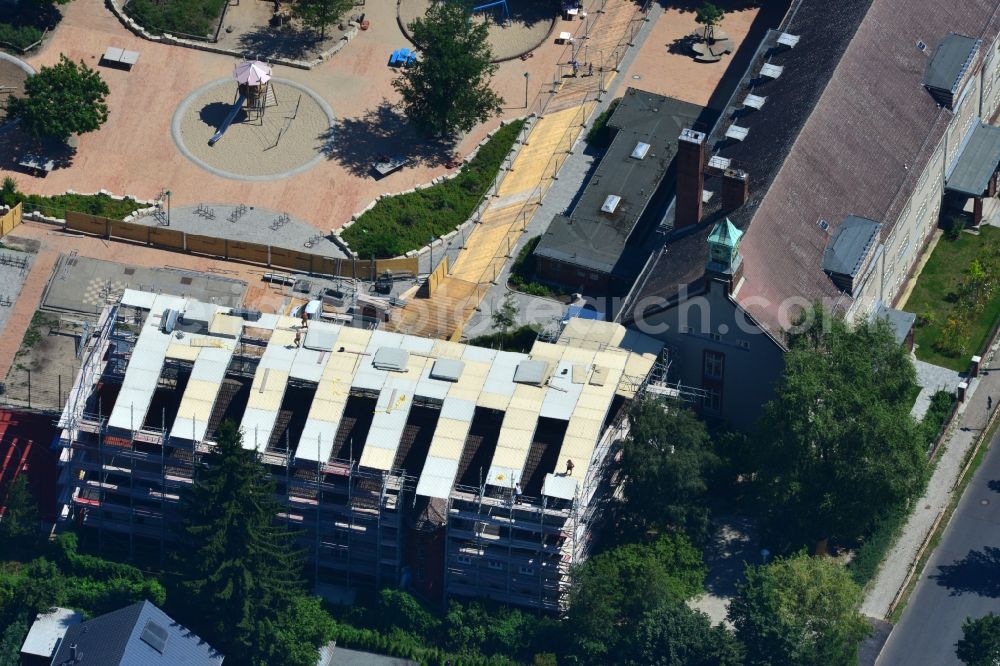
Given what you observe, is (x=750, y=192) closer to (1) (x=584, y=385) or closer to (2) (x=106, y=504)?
(1) (x=584, y=385)

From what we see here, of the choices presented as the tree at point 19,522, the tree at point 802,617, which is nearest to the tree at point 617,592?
the tree at point 802,617

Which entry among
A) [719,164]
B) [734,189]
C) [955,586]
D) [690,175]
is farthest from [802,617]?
[719,164]

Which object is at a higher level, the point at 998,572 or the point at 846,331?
the point at 846,331

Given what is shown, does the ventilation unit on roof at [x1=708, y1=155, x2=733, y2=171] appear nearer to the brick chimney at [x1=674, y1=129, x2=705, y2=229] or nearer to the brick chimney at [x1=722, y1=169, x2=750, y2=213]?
the brick chimney at [x1=674, y1=129, x2=705, y2=229]

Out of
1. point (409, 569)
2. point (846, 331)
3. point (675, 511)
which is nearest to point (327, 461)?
point (409, 569)

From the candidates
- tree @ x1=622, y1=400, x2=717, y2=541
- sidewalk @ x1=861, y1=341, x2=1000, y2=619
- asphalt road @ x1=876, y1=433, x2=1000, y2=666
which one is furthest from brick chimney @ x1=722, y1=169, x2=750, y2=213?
asphalt road @ x1=876, y1=433, x2=1000, y2=666

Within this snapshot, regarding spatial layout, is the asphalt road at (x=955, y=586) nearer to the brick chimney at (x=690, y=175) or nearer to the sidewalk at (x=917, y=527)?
the sidewalk at (x=917, y=527)
